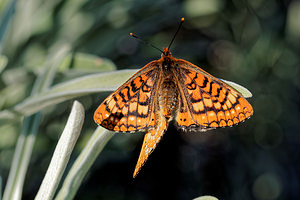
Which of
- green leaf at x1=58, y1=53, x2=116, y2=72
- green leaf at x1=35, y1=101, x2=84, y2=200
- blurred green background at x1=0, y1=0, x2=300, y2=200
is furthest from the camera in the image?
blurred green background at x1=0, y1=0, x2=300, y2=200

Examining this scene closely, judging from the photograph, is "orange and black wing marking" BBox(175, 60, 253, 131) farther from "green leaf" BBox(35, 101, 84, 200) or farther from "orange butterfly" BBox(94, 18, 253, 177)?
"green leaf" BBox(35, 101, 84, 200)

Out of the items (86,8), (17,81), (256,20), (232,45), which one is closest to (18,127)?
(17,81)

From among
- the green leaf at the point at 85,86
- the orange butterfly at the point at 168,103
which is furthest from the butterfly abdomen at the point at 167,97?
the green leaf at the point at 85,86

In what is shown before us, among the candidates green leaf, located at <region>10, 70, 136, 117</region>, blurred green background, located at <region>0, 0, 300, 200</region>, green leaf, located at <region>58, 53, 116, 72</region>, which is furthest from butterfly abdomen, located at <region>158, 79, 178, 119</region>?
blurred green background, located at <region>0, 0, 300, 200</region>

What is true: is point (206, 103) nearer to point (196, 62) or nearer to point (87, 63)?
point (87, 63)

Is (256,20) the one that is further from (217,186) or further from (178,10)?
(217,186)

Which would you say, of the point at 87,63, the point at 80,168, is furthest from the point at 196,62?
the point at 80,168
